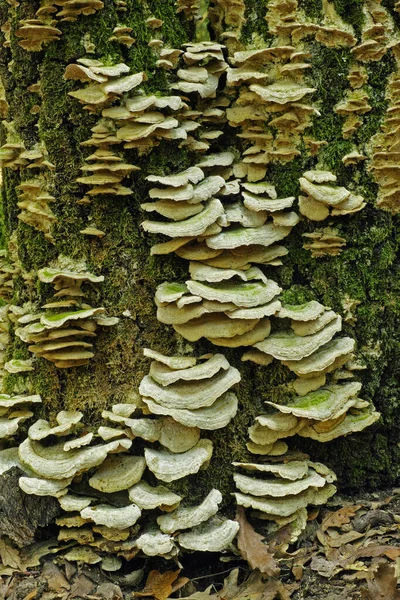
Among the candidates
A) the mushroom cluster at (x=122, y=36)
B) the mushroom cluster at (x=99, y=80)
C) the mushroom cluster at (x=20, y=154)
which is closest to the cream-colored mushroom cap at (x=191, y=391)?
the mushroom cluster at (x=20, y=154)

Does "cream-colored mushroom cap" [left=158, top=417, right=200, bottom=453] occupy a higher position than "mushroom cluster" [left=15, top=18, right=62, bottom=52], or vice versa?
"mushroom cluster" [left=15, top=18, right=62, bottom=52]

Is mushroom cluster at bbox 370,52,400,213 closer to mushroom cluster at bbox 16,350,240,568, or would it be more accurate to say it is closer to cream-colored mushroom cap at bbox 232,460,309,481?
mushroom cluster at bbox 16,350,240,568

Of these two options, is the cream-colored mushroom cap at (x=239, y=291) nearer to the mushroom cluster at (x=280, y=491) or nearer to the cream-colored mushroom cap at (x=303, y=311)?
the cream-colored mushroom cap at (x=303, y=311)

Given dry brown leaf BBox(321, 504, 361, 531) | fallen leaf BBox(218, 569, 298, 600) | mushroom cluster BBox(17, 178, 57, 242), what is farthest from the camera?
dry brown leaf BBox(321, 504, 361, 531)

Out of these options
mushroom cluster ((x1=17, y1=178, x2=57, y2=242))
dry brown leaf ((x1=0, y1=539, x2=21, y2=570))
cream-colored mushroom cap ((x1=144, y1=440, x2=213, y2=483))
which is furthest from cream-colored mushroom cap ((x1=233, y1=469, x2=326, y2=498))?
mushroom cluster ((x1=17, y1=178, x2=57, y2=242))

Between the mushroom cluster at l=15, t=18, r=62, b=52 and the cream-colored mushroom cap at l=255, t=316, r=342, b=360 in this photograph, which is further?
the cream-colored mushroom cap at l=255, t=316, r=342, b=360

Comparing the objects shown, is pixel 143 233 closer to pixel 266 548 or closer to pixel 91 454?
pixel 91 454
